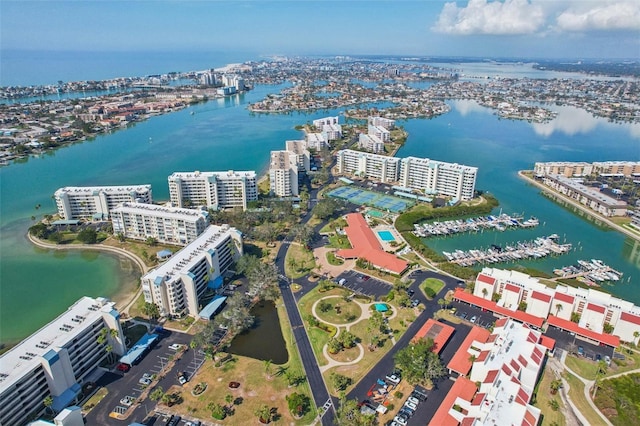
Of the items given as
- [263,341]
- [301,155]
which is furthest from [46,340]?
[301,155]

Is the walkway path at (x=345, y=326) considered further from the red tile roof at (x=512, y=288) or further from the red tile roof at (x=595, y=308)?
the red tile roof at (x=595, y=308)

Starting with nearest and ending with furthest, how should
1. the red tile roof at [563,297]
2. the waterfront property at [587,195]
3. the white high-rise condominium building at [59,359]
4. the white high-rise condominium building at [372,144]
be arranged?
1. the white high-rise condominium building at [59,359]
2. the red tile roof at [563,297]
3. the waterfront property at [587,195]
4. the white high-rise condominium building at [372,144]

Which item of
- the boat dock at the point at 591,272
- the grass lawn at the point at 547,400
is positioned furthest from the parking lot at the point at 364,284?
the boat dock at the point at 591,272

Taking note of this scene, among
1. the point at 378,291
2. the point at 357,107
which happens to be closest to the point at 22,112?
the point at 357,107

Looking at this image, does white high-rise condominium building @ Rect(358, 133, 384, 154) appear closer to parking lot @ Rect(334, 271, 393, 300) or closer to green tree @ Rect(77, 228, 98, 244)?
parking lot @ Rect(334, 271, 393, 300)

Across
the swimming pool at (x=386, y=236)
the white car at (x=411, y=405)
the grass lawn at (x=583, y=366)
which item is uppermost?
the swimming pool at (x=386, y=236)

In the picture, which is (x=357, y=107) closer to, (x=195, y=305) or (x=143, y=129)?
(x=143, y=129)

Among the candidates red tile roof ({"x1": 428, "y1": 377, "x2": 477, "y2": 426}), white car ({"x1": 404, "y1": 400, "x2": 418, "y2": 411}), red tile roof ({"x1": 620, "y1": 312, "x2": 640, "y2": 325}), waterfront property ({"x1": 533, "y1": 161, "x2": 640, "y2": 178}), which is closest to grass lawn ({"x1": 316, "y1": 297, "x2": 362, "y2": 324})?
white car ({"x1": 404, "y1": 400, "x2": 418, "y2": 411})

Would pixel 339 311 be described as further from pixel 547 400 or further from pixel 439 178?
pixel 439 178
